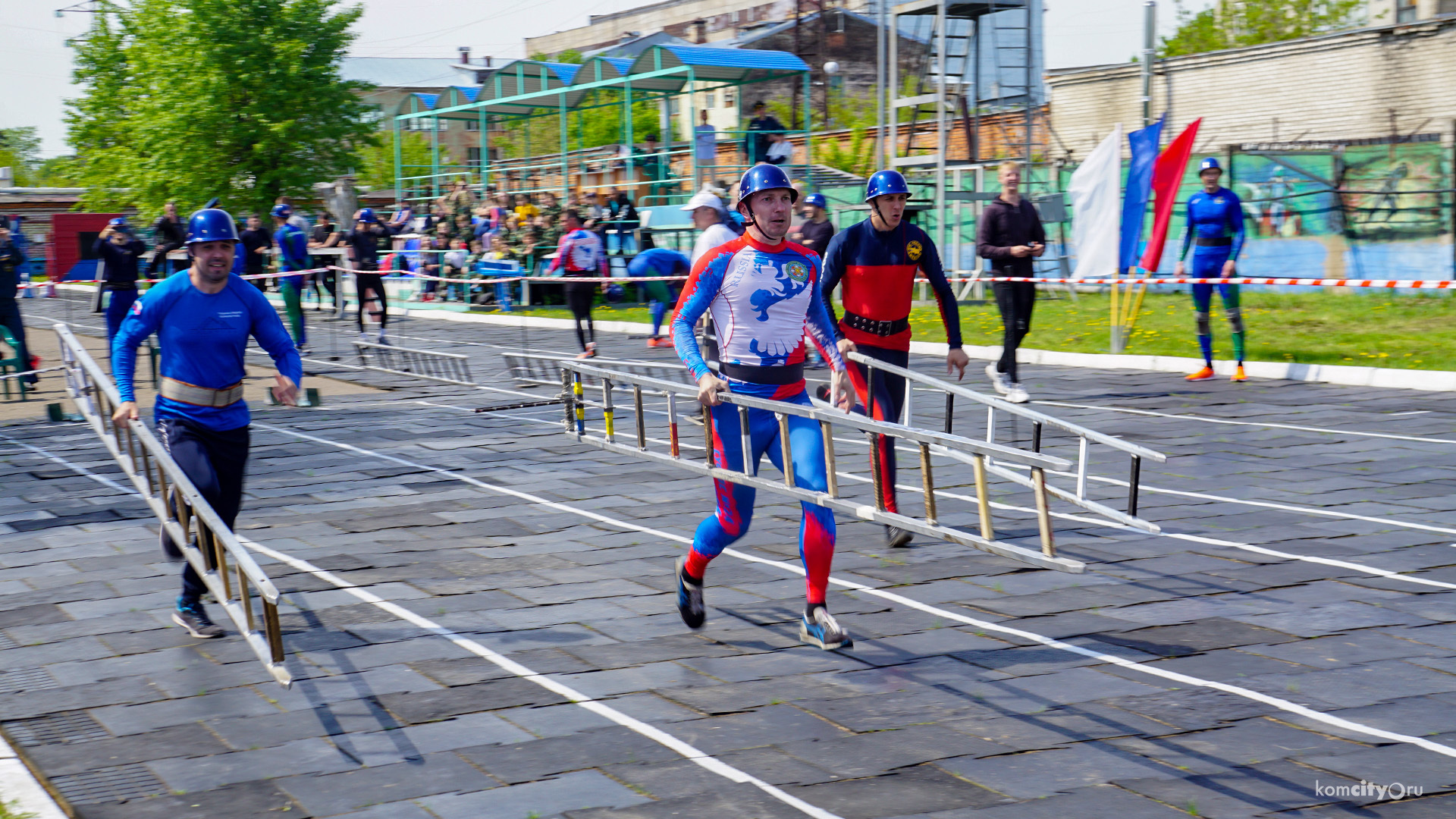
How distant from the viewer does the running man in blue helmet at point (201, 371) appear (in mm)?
6117

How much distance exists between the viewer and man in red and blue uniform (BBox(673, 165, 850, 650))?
5715 mm

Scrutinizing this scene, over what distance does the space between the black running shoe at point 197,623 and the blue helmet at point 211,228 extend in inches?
64.1

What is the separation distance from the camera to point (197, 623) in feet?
20.0

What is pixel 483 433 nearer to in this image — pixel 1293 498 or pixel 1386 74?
pixel 1293 498

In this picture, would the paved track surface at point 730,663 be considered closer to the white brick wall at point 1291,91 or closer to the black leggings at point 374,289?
the black leggings at point 374,289

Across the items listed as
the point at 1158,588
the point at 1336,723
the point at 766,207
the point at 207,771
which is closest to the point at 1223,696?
the point at 1336,723

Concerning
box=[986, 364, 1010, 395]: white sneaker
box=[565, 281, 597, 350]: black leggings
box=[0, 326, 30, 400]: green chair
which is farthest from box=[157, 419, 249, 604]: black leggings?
box=[565, 281, 597, 350]: black leggings

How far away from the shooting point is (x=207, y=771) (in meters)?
4.49

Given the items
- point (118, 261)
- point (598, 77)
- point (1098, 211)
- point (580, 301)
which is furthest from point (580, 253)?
point (598, 77)

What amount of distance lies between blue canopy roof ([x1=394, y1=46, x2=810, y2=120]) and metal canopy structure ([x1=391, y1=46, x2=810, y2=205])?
19 millimetres

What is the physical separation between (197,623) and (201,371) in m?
1.12

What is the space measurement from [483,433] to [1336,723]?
28.0ft

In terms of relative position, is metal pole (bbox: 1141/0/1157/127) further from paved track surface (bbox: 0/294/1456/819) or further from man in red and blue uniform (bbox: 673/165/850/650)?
man in red and blue uniform (bbox: 673/165/850/650)

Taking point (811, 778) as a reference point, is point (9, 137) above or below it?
above
